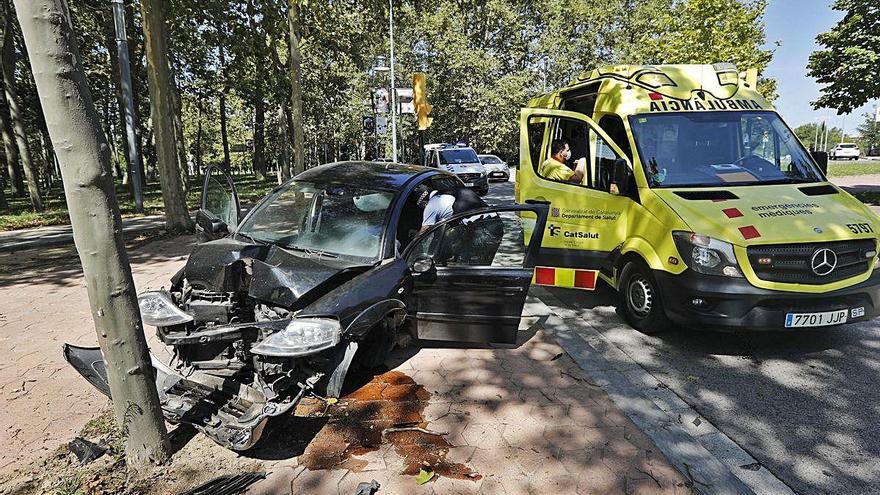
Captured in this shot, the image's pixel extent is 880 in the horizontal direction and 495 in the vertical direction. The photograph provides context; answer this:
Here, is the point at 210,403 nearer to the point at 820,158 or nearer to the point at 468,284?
the point at 468,284

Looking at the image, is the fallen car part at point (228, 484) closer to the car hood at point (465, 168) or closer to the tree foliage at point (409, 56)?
the tree foliage at point (409, 56)

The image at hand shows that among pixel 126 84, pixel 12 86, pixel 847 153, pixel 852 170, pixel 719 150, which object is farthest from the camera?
pixel 847 153

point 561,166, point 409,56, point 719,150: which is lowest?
point 561,166

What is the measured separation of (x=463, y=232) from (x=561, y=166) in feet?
7.62

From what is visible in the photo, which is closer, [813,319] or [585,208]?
[813,319]

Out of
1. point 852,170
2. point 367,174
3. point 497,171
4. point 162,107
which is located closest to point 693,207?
point 367,174

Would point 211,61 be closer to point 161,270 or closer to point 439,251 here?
point 161,270

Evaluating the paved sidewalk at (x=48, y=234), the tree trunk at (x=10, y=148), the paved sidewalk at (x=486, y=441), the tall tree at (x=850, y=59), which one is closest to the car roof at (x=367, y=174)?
the paved sidewalk at (x=486, y=441)

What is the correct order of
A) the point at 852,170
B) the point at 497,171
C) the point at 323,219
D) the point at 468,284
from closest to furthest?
the point at 468,284 < the point at 323,219 < the point at 497,171 < the point at 852,170

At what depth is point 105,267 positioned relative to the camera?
260cm

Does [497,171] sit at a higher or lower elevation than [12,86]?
lower

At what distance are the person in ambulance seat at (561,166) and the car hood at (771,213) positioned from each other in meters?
1.21

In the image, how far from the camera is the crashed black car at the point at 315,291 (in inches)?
122

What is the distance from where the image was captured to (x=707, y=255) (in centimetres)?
427
